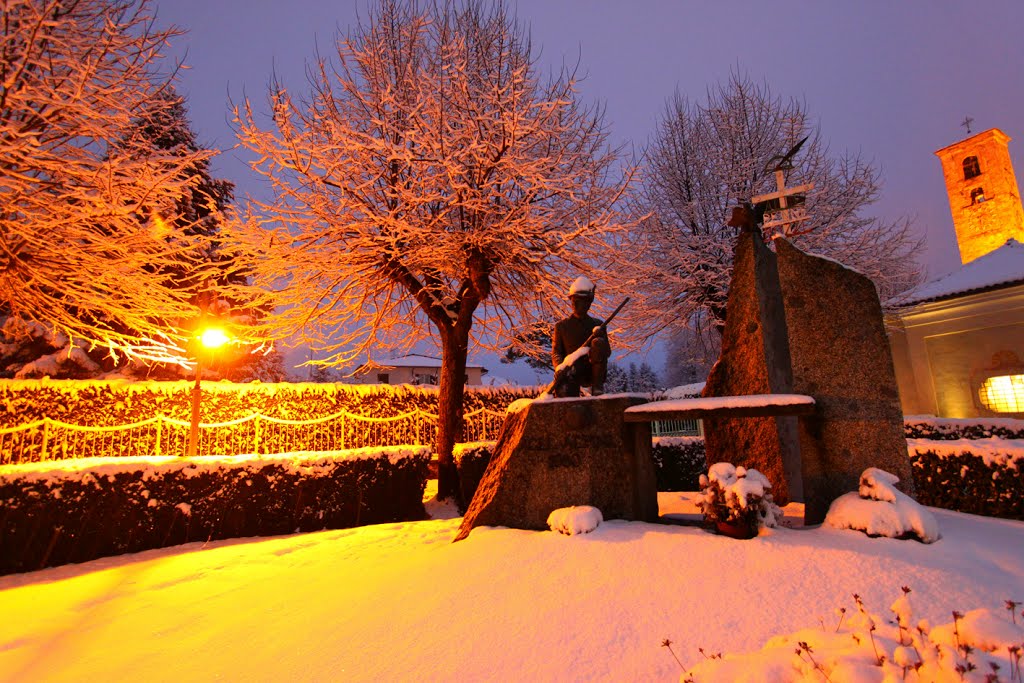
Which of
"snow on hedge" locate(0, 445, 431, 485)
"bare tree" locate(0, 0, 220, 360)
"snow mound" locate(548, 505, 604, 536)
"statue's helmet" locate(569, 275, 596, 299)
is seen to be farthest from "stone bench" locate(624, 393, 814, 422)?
"bare tree" locate(0, 0, 220, 360)

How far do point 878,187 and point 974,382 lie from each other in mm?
6989

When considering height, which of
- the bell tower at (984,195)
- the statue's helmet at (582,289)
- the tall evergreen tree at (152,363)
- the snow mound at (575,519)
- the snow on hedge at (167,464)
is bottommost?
the snow mound at (575,519)

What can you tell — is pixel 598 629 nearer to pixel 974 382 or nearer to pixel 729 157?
pixel 729 157

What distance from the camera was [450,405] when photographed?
30.9 ft

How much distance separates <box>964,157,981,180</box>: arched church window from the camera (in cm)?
2955

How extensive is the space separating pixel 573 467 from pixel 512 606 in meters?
1.66

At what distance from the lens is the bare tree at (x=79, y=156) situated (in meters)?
5.81

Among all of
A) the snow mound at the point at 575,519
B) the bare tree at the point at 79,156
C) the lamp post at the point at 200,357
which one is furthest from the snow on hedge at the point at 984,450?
the bare tree at the point at 79,156

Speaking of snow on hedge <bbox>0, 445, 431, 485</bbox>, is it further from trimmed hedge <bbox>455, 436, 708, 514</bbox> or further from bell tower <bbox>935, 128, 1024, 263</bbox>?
bell tower <bbox>935, 128, 1024, 263</bbox>

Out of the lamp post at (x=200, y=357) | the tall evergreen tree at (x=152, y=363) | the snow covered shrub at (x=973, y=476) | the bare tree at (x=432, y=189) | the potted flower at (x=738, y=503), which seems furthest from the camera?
the tall evergreen tree at (x=152, y=363)

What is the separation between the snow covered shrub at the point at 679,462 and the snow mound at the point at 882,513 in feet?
18.7

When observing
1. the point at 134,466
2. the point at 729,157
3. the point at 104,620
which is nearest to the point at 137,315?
the point at 134,466

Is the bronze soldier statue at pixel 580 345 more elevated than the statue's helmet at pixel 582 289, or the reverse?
the statue's helmet at pixel 582 289

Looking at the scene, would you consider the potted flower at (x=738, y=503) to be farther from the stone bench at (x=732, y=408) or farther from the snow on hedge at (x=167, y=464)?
the snow on hedge at (x=167, y=464)
